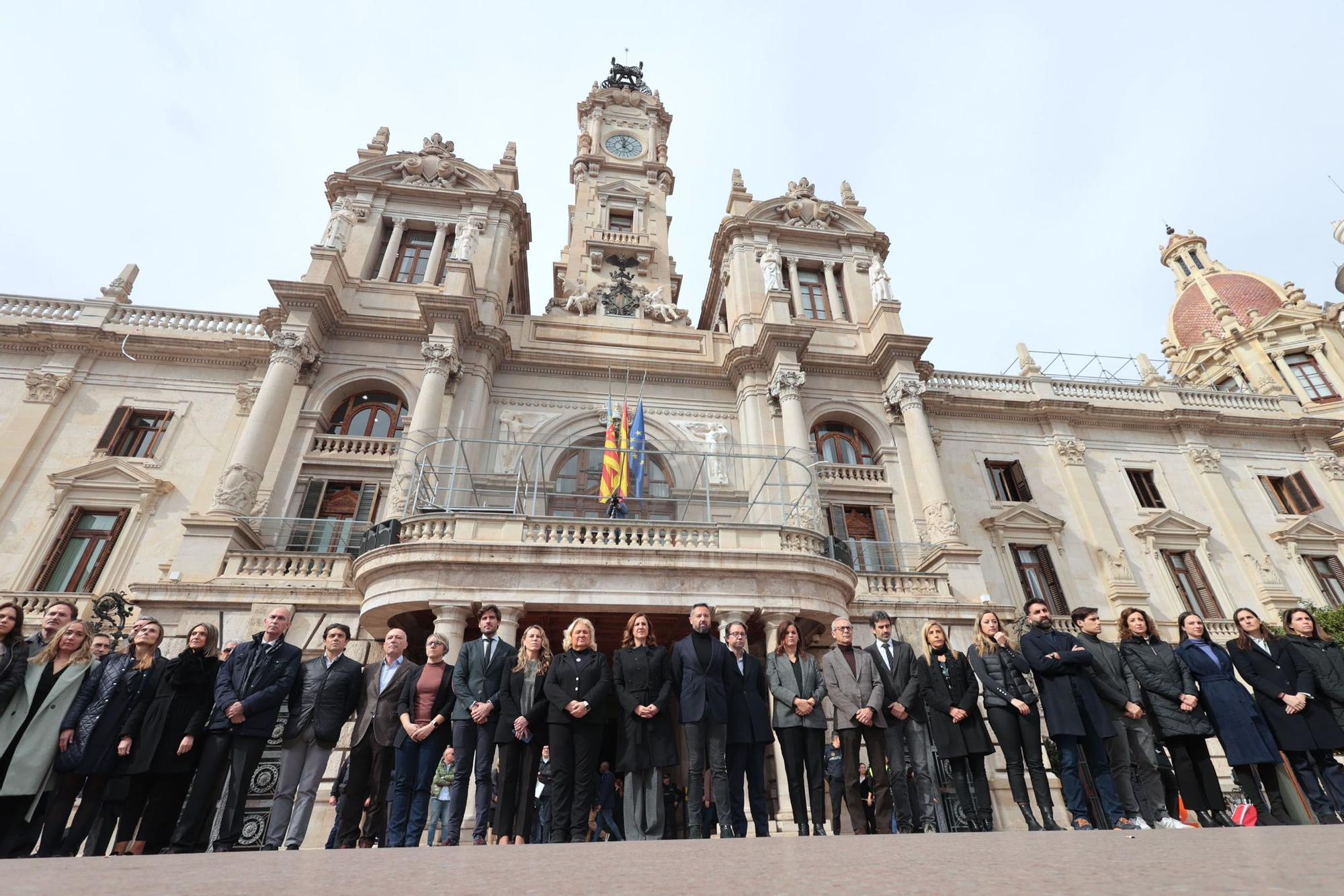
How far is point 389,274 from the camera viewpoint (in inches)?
830

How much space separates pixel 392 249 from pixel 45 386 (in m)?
10.0

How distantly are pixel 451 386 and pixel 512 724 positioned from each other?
43.4ft

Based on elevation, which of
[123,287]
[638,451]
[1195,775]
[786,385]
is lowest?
[1195,775]

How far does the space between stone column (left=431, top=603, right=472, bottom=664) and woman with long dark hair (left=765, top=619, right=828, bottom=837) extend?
631 centimetres

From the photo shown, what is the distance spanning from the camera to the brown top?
258 inches

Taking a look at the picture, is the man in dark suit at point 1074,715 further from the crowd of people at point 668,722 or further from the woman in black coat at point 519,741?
the woman in black coat at point 519,741

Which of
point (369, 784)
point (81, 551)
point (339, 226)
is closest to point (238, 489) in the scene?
point (81, 551)

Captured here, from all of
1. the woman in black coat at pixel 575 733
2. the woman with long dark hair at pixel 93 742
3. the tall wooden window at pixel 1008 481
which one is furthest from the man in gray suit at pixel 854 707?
the tall wooden window at pixel 1008 481

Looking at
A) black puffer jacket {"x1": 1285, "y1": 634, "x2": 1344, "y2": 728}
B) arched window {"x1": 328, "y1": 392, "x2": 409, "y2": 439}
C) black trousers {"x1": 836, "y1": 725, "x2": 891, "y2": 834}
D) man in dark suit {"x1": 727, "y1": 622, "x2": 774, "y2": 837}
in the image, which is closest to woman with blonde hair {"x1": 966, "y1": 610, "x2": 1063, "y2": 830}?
black trousers {"x1": 836, "y1": 725, "x2": 891, "y2": 834}

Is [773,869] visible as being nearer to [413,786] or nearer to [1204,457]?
[413,786]

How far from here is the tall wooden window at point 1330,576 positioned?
20.4m

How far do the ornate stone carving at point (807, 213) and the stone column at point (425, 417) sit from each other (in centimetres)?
1405

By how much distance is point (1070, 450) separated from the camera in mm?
22094

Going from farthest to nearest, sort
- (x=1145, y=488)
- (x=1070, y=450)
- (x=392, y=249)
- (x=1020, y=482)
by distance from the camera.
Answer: (x=1145, y=488)
(x=1070, y=450)
(x=392, y=249)
(x=1020, y=482)
